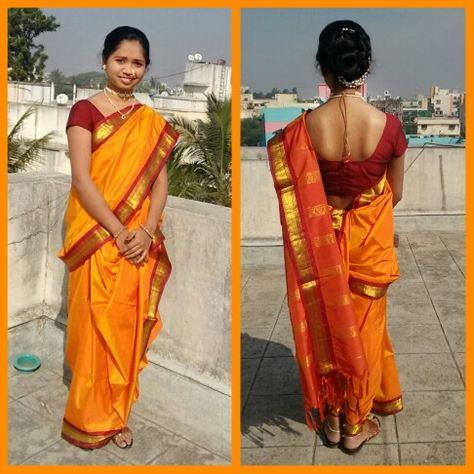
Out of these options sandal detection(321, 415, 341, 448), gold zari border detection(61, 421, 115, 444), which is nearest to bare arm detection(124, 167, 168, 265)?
gold zari border detection(61, 421, 115, 444)

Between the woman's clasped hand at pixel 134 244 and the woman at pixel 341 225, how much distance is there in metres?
0.71

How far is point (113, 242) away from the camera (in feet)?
9.69

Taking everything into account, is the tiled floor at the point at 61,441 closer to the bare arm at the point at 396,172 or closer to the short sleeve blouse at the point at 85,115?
the short sleeve blouse at the point at 85,115

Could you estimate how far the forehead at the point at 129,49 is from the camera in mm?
2838

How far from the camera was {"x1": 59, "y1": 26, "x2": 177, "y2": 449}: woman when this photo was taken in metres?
2.87

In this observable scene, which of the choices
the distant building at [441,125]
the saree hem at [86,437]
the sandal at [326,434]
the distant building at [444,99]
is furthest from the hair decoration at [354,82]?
the distant building at [444,99]

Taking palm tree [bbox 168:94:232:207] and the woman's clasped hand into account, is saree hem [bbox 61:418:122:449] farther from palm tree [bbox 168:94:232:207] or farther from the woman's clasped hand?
palm tree [bbox 168:94:232:207]

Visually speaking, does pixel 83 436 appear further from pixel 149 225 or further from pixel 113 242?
pixel 149 225

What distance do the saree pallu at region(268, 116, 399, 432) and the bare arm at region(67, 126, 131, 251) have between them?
0.83 meters

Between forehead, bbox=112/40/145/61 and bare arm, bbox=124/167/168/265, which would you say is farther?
bare arm, bbox=124/167/168/265

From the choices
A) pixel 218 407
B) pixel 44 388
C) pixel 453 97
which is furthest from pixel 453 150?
pixel 453 97

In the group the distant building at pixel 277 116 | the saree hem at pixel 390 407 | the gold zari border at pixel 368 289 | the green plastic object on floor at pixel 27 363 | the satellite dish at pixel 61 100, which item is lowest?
the saree hem at pixel 390 407

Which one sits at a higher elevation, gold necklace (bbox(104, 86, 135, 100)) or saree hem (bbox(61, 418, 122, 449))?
gold necklace (bbox(104, 86, 135, 100))

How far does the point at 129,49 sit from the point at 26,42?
118 ft
